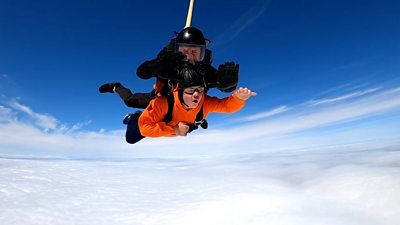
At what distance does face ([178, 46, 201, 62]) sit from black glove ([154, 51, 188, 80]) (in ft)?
0.42

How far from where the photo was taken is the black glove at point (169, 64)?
1718mm

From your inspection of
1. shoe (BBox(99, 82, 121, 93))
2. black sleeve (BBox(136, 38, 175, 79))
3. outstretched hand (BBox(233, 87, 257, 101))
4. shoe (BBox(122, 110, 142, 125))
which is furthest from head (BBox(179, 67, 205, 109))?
shoe (BBox(99, 82, 121, 93))

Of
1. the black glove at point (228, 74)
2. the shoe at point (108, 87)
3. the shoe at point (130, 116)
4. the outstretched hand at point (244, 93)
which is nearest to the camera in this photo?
the black glove at point (228, 74)

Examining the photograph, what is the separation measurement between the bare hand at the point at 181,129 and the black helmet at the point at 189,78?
489mm

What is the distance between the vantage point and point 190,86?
76.9 inches

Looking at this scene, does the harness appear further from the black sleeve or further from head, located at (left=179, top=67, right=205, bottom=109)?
the black sleeve

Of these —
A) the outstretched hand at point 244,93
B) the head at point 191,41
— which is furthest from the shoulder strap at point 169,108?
the outstretched hand at point 244,93

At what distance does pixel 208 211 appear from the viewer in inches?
2749

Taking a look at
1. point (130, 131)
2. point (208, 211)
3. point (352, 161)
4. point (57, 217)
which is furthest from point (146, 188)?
point (352, 161)

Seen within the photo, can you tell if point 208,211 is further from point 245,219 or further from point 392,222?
point 392,222

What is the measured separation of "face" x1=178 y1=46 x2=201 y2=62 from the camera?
1.96 m

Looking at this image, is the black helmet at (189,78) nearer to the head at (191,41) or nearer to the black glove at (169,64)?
the black glove at (169,64)

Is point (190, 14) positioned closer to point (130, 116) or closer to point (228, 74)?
point (228, 74)

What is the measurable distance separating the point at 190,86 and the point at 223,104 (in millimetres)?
769
